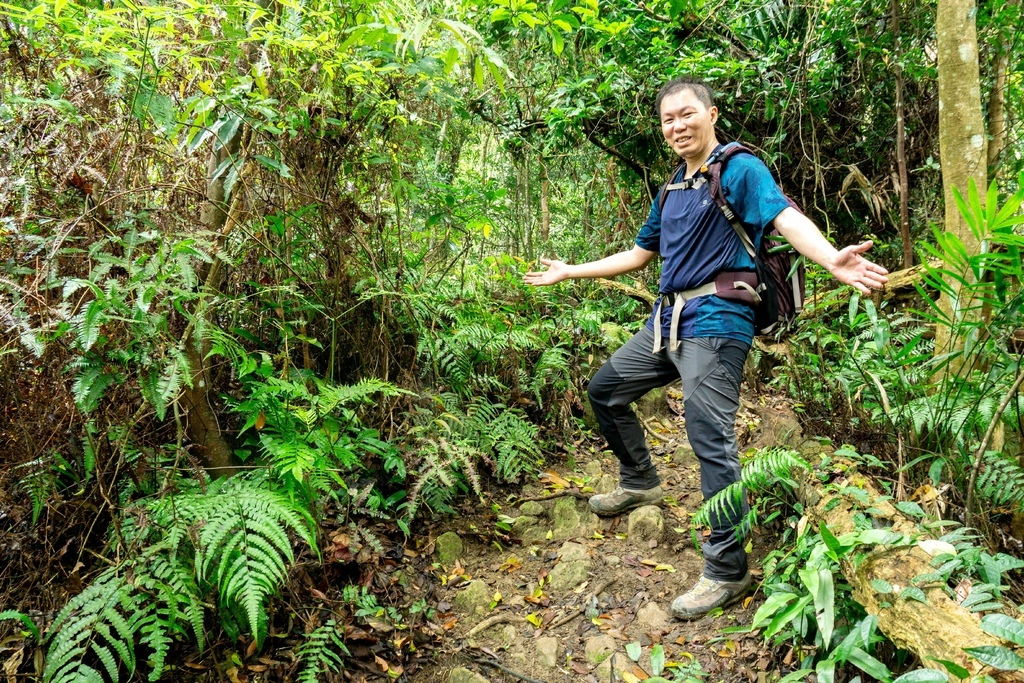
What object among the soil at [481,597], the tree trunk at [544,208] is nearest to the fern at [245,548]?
the soil at [481,597]

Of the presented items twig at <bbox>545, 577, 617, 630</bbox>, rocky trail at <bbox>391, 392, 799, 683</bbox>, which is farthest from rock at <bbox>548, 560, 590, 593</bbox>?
twig at <bbox>545, 577, 617, 630</bbox>

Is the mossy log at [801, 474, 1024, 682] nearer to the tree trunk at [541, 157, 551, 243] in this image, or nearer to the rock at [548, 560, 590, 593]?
the rock at [548, 560, 590, 593]

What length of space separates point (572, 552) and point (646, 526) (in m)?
0.51

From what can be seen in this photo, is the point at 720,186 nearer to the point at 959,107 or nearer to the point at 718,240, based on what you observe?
the point at 718,240

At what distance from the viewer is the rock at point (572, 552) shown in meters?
3.68

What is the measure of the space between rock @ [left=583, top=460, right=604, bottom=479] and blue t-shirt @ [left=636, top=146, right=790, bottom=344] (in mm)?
1661

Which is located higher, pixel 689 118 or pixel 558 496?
pixel 689 118

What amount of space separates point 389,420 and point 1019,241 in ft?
10.4

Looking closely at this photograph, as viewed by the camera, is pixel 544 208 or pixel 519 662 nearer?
pixel 519 662

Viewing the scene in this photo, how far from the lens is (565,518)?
13.2 feet

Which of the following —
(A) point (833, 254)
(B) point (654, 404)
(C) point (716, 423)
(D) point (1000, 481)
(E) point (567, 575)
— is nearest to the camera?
(A) point (833, 254)

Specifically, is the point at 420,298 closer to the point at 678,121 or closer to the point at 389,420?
the point at 389,420

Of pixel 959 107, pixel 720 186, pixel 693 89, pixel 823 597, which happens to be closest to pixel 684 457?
pixel 720 186

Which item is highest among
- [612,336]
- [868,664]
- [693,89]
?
[693,89]
